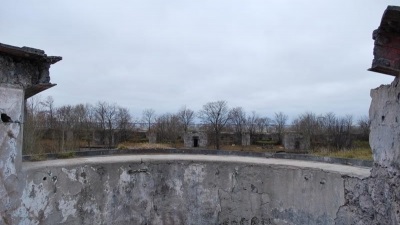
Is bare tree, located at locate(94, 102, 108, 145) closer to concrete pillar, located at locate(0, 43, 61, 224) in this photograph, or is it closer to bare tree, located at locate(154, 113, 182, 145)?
bare tree, located at locate(154, 113, 182, 145)

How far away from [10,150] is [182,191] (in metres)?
3.90

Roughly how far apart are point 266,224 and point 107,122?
2700 cm

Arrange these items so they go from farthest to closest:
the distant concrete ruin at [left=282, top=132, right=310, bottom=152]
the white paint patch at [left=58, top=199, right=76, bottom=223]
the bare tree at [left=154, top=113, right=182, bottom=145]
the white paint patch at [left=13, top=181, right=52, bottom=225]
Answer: the bare tree at [left=154, top=113, right=182, bottom=145] → the distant concrete ruin at [left=282, top=132, right=310, bottom=152] → the white paint patch at [left=58, top=199, right=76, bottom=223] → the white paint patch at [left=13, top=181, right=52, bottom=225]

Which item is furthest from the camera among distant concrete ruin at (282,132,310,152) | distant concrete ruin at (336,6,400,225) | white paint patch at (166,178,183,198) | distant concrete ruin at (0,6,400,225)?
distant concrete ruin at (282,132,310,152)

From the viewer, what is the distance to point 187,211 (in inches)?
316

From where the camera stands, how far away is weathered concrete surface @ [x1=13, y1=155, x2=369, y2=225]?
6.09 metres

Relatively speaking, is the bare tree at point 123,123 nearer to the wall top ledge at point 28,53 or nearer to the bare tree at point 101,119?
the bare tree at point 101,119

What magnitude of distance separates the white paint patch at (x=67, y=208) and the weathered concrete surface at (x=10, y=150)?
1.00 metres

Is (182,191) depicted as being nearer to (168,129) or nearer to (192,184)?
(192,184)

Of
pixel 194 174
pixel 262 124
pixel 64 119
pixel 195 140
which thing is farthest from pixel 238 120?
pixel 194 174

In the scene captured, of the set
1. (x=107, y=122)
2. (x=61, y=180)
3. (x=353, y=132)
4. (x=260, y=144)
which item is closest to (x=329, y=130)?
(x=353, y=132)

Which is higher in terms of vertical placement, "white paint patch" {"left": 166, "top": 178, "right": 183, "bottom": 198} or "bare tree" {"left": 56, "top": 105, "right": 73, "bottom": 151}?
"bare tree" {"left": 56, "top": 105, "right": 73, "bottom": 151}

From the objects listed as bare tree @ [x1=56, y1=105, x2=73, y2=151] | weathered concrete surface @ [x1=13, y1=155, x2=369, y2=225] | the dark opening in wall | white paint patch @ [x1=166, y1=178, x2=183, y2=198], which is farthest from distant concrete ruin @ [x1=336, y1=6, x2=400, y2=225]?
bare tree @ [x1=56, y1=105, x2=73, y2=151]

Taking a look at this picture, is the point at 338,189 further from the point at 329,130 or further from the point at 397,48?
the point at 329,130
